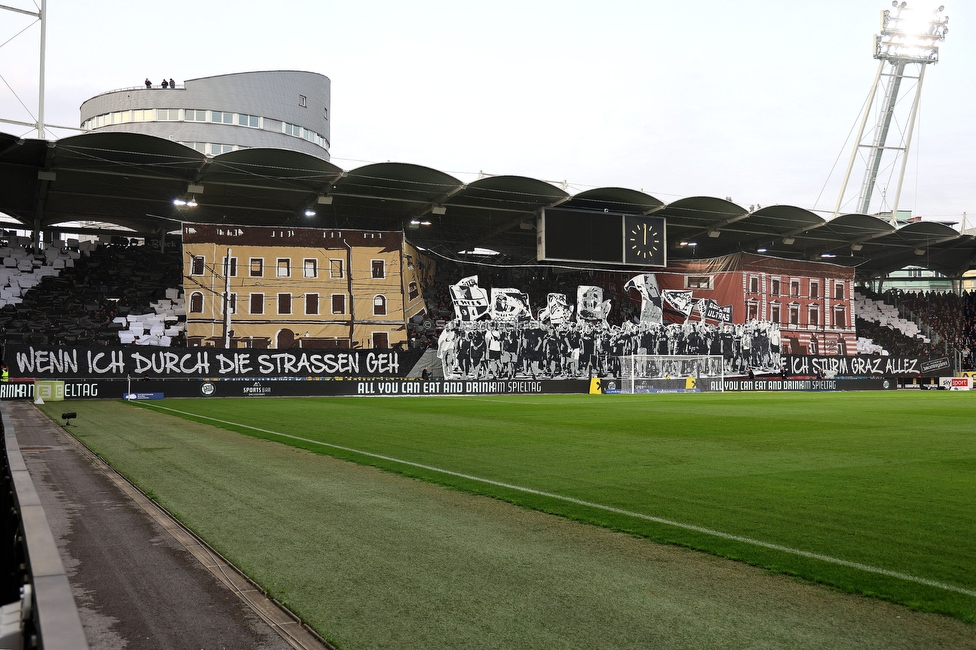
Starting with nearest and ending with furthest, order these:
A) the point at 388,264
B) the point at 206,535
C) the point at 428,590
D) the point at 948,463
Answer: the point at 428,590, the point at 206,535, the point at 948,463, the point at 388,264

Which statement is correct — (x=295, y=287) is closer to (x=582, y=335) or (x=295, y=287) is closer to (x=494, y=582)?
(x=582, y=335)

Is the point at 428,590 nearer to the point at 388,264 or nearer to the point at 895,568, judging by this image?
the point at 895,568

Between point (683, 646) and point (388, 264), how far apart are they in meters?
45.2

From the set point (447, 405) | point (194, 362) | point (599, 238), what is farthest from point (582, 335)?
point (194, 362)

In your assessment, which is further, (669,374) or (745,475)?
(669,374)

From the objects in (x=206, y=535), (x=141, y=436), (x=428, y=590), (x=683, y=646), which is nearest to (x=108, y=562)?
(x=206, y=535)

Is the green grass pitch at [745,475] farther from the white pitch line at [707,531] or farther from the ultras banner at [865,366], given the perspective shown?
the ultras banner at [865,366]

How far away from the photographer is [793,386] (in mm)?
52375

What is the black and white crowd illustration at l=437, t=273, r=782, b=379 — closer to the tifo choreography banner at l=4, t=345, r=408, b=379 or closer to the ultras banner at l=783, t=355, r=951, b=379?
the ultras banner at l=783, t=355, r=951, b=379

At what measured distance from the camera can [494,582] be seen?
593 cm

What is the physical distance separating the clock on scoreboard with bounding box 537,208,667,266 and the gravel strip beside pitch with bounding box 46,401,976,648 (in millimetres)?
38179

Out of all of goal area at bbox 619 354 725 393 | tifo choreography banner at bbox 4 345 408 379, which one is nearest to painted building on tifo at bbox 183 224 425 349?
tifo choreography banner at bbox 4 345 408 379

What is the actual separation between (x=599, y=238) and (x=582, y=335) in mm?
7286

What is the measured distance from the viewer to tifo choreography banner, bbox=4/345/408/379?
3616 centimetres
